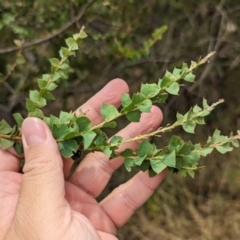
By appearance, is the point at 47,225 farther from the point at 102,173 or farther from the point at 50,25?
the point at 50,25

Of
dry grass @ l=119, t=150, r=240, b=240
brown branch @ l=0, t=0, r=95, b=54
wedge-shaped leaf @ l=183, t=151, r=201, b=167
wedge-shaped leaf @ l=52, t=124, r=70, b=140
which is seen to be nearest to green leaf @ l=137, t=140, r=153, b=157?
wedge-shaped leaf @ l=183, t=151, r=201, b=167

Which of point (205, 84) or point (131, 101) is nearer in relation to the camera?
point (131, 101)

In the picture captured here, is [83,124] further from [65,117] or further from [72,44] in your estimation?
[72,44]

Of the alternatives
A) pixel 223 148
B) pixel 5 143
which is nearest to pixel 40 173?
pixel 5 143

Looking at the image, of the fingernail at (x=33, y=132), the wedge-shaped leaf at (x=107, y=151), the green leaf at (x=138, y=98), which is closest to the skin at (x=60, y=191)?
the fingernail at (x=33, y=132)

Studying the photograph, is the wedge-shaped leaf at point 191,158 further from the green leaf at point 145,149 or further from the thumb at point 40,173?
the thumb at point 40,173

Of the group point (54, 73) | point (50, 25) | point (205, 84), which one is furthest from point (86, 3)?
point (205, 84)
